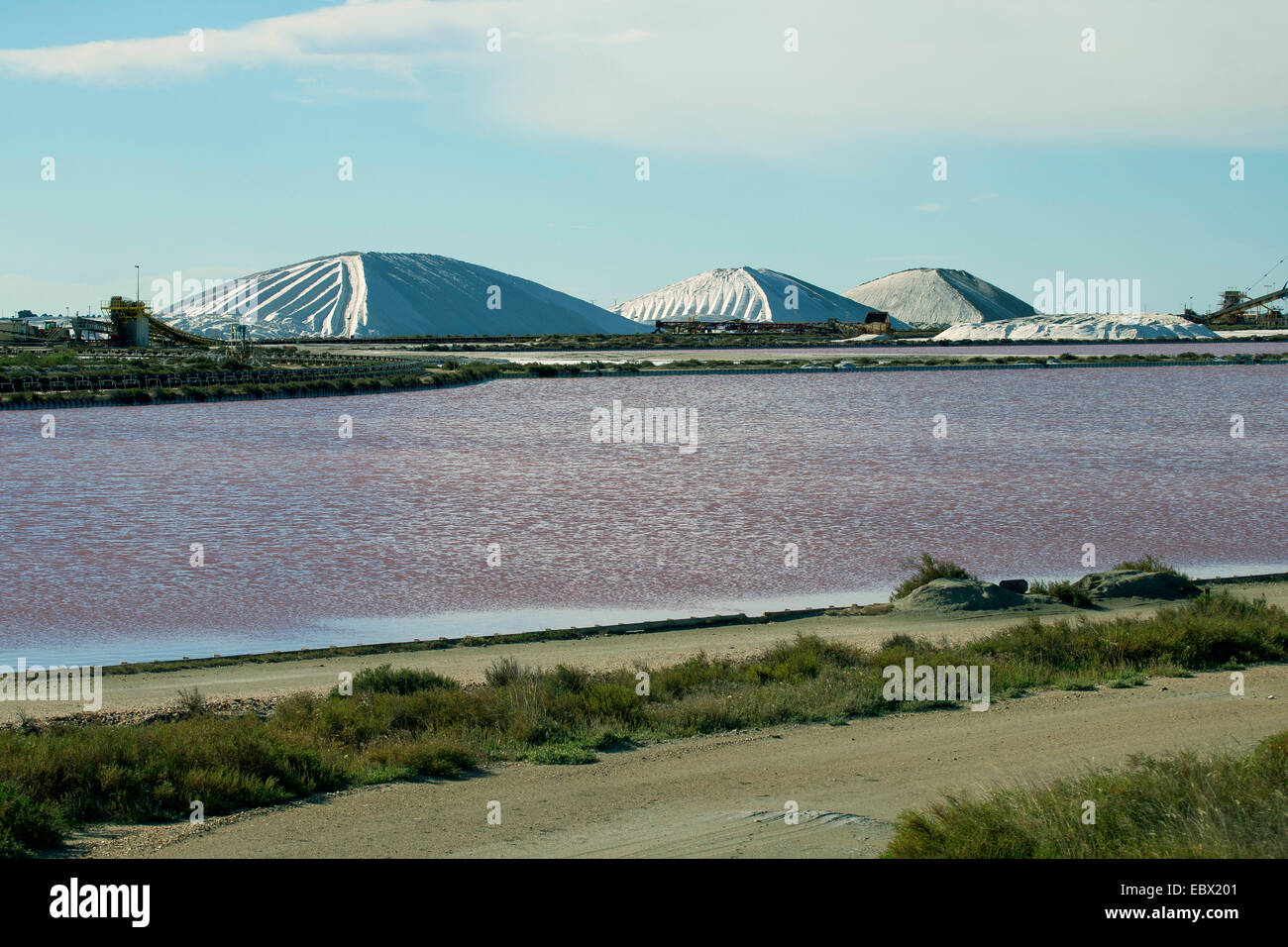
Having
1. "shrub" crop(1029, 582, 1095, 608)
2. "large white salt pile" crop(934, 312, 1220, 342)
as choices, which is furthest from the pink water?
"large white salt pile" crop(934, 312, 1220, 342)

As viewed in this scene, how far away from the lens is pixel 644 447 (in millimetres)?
38094

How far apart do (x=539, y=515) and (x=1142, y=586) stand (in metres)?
12.0

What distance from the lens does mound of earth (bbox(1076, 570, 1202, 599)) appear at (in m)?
15.7

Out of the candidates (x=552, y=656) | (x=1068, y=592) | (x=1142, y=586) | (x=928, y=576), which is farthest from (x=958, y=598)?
(x=552, y=656)

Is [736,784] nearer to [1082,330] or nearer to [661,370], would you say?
[661,370]

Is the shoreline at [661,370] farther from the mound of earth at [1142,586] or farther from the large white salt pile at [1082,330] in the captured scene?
the large white salt pile at [1082,330]

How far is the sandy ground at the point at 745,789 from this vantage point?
7.16 meters

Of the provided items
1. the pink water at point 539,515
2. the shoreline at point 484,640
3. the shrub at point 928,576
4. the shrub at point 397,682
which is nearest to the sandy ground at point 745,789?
the shrub at point 397,682

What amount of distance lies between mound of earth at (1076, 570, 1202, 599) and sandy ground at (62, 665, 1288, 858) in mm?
4753

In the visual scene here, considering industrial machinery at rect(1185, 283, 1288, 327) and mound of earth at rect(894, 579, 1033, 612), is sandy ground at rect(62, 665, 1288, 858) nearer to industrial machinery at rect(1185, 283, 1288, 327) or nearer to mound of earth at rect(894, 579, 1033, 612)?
mound of earth at rect(894, 579, 1033, 612)

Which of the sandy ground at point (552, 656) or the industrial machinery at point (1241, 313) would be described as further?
the industrial machinery at point (1241, 313)

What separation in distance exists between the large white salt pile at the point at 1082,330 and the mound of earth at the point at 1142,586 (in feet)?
443
